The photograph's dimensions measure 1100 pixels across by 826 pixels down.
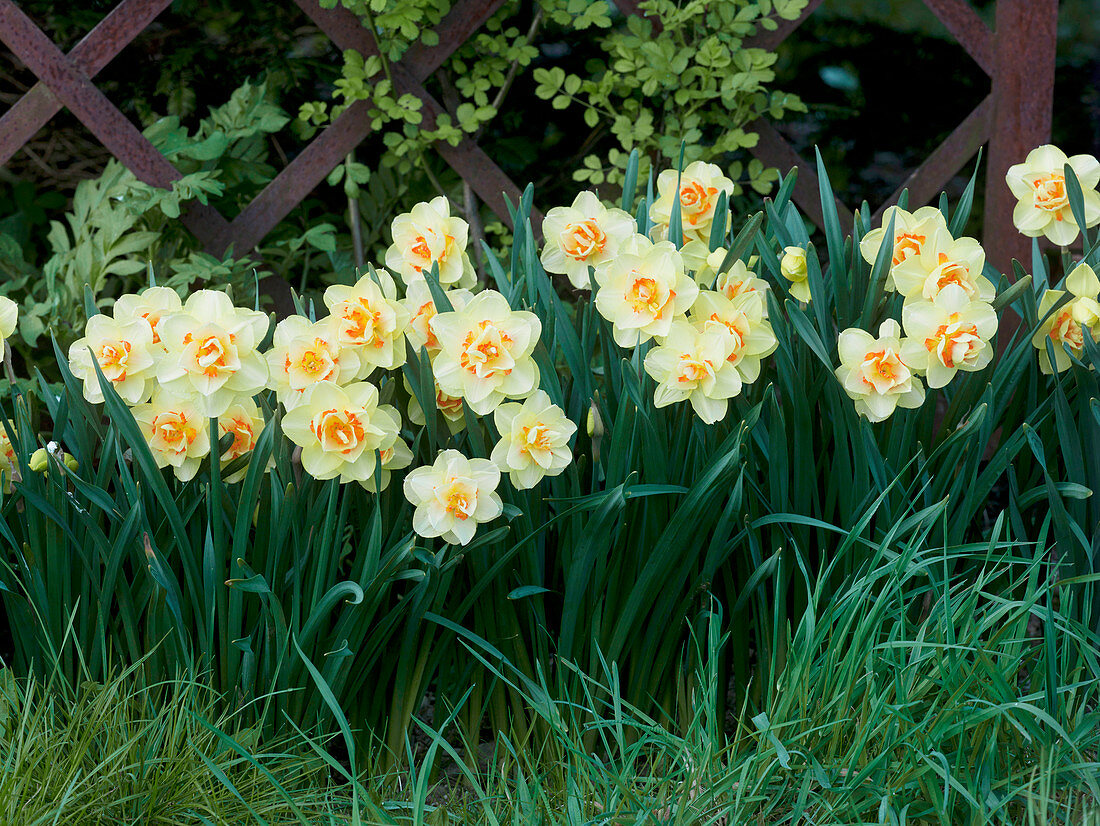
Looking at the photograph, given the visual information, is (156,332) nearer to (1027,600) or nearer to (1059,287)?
(1027,600)

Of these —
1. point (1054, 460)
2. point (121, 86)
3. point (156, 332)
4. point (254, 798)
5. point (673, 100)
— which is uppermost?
point (121, 86)

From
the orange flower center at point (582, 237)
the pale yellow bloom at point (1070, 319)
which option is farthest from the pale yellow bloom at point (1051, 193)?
the orange flower center at point (582, 237)

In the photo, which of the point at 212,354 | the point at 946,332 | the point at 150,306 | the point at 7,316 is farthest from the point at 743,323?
the point at 7,316

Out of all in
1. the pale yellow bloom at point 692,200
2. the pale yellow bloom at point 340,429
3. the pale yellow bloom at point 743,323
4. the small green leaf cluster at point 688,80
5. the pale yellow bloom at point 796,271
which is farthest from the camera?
the small green leaf cluster at point 688,80

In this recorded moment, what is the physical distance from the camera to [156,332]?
117 cm

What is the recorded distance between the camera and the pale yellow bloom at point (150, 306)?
1.19 metres

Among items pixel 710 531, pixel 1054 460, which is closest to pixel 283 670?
pixel 710 531

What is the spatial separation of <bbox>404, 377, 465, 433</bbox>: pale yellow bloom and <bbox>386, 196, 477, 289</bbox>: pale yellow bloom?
6.4 inches

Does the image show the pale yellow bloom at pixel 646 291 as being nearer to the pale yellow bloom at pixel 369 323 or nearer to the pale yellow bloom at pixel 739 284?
the pale yellow bloom at pixel 739 284

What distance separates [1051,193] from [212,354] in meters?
1.13

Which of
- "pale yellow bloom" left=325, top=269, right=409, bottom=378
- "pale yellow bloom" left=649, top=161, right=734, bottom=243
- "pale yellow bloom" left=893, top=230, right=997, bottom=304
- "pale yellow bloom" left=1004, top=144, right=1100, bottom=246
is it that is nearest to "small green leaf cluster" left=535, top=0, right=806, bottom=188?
"pale yellow bloom" left=649, top=161, right=734, bottom=243

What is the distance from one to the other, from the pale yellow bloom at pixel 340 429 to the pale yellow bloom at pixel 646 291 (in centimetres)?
30

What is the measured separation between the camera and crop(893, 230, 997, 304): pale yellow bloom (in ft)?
3.91

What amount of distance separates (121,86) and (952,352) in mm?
2336
